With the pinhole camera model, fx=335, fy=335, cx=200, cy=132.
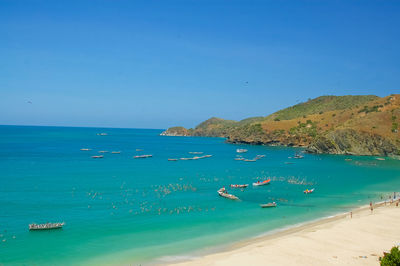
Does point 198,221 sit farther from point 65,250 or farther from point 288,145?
point 288,145

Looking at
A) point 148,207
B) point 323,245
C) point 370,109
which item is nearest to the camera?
point 323,245

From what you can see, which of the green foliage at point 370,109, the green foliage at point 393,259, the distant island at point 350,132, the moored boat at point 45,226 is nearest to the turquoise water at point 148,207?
the moored boat at point 45,226

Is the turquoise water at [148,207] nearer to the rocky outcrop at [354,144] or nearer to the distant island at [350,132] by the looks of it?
the rocky outcrop at [354,144]

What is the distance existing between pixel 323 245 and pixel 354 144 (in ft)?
355

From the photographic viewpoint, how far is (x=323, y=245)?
2877 cm

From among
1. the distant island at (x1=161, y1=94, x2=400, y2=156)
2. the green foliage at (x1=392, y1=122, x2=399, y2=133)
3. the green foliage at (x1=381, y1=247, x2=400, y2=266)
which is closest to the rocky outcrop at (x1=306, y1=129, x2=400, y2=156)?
the distant island at (x1=161, y1=94, x2=400, y2=156)

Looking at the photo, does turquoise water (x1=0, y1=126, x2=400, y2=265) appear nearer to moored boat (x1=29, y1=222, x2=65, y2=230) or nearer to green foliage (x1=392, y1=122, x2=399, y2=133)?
moored boat (x1=29, y1=222, x2=65, y2=230)

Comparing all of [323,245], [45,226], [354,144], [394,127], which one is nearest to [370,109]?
[394,127]

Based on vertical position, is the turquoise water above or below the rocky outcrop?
below

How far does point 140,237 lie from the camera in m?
32.3

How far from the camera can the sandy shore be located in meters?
25.3

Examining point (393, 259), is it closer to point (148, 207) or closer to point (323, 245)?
point (323, 245)

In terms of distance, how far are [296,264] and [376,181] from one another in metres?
49.7

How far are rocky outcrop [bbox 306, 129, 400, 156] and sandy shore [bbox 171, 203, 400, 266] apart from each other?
309 feet
